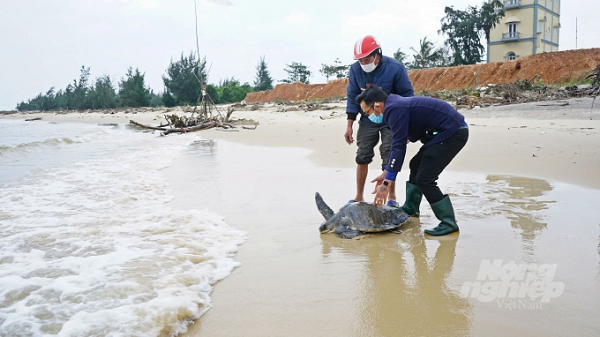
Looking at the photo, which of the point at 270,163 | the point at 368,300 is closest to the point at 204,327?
the point at 368,300

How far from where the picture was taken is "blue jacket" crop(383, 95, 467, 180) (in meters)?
3.36

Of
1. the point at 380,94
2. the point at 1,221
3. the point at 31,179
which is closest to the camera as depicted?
the point at 380,94

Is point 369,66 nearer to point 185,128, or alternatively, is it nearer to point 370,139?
point 370,139

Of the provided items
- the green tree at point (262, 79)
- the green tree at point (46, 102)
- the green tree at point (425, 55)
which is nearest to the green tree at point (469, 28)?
the green tree at point (425, 55)

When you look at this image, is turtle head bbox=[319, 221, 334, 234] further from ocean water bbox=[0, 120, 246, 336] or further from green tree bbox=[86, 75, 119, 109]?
green tree bbox=[86, 75, 119, 109]

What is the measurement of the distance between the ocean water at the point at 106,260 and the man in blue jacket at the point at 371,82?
161 cm

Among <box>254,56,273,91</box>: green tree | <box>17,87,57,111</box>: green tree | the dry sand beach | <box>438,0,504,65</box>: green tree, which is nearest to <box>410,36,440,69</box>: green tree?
<box>438,0,504,65</box>: green tree

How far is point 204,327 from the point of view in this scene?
87.2 inches

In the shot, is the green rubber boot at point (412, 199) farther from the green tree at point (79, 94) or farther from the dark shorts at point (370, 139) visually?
the green tree at point (79, 94)

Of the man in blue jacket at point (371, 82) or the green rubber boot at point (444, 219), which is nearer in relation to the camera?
the green rubber boot at point (444, 219)

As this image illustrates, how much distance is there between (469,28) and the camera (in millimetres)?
42156

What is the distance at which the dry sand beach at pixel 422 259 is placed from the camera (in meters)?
2.16

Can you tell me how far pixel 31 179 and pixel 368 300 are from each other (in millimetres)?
6880

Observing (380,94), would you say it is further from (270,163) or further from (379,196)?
(270,163)
